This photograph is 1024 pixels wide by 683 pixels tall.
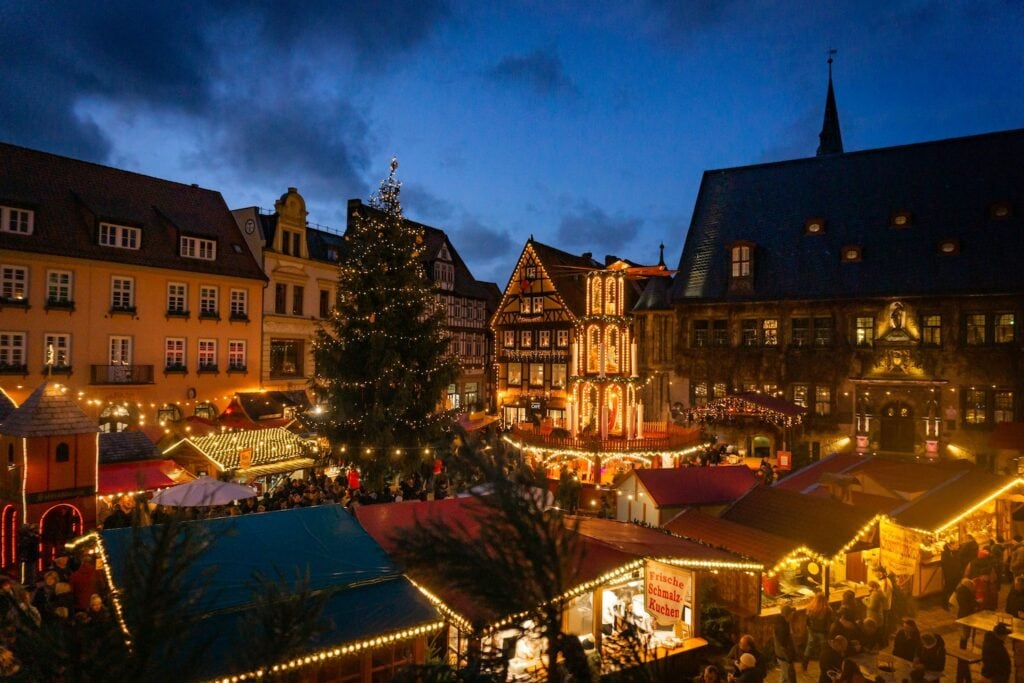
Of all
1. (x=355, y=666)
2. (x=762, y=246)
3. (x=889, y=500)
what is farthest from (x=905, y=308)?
(x=355, y=666)

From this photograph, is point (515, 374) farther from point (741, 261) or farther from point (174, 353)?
point (174, 353)

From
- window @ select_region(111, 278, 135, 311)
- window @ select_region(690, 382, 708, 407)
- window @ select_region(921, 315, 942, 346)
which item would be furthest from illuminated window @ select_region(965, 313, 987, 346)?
window @ select_region(111, 278, 135, 311)

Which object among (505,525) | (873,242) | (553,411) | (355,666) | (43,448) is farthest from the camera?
(553,411)

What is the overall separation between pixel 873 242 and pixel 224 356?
94.7 ft

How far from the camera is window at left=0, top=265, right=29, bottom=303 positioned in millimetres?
23328

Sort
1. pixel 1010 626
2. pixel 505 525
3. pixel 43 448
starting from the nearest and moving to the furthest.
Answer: pixel 505 525
pixel 1010 626
pixel 43 448

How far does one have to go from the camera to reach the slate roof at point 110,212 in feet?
81.0

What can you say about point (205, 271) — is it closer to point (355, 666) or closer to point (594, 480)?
point (594, 480)

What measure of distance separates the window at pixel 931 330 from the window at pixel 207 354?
1159 inches

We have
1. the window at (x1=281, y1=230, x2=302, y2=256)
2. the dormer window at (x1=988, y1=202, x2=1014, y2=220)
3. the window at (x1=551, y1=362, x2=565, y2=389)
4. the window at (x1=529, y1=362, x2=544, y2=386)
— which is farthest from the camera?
the window at (x1=529, y1=362, x2=544, y2=386)

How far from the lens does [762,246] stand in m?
30.4

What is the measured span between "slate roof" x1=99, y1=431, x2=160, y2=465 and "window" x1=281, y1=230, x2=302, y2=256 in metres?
16.8

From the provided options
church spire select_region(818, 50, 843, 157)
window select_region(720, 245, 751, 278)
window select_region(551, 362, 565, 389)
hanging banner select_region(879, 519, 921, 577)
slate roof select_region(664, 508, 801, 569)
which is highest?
church spire select_region(818, 50, 843, 157)

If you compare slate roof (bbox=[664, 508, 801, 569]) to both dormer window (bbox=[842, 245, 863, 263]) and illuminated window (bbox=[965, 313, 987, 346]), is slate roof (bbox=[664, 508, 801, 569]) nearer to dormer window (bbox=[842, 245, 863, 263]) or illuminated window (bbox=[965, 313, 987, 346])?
illuminated window (bbox=[965, 313, 987, 346])
